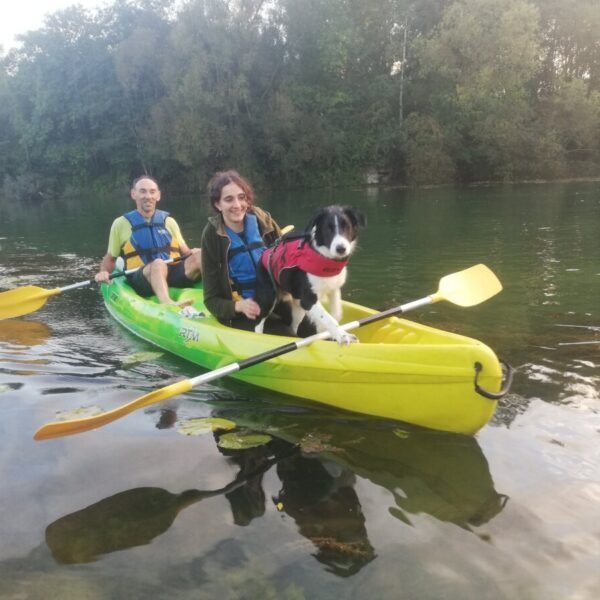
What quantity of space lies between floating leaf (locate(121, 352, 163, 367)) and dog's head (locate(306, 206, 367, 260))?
2.15m

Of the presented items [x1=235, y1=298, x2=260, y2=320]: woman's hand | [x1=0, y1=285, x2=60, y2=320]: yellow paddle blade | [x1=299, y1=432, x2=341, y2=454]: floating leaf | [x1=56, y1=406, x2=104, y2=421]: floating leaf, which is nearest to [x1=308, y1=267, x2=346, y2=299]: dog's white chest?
[x1=235, y1=298, x2=260, y2=320]: woman's hand

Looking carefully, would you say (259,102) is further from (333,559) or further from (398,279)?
(333,559)

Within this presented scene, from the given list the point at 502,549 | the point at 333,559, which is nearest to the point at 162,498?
the point at 333,559

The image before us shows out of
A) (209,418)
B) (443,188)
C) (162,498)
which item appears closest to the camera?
(162,498)

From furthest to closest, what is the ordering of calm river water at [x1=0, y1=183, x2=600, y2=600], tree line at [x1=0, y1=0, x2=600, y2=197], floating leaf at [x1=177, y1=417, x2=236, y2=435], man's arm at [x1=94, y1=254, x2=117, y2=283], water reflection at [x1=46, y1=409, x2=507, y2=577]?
tree line at [x1=0, y1=0, x2=600, y2=197] → man's arm at [x1=94, y1=254, x2=117, y2=283] → floating leaf at [x1=177, y1=417, x2=236, y2=435] → water reflection at [x1=46, y1=409, x2=507, y2=577] → calm river water at [x1=0, y1=183, x2=600, y2=600]

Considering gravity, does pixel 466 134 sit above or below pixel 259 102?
below

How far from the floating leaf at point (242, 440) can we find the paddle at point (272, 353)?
36cm

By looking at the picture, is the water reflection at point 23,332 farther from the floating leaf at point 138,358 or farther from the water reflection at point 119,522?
the water reflection at point 119,522

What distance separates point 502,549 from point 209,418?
1971 mm

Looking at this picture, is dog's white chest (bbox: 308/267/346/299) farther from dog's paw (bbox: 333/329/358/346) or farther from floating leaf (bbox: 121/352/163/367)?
floating leaf (bbox: 121/352/163/367)

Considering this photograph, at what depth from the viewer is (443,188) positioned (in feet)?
85.5

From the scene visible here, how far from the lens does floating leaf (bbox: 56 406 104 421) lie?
375 centimetres

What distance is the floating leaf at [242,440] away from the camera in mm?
3330

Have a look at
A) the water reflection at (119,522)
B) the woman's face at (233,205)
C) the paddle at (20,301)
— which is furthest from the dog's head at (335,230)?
the paddle at (20,301)
